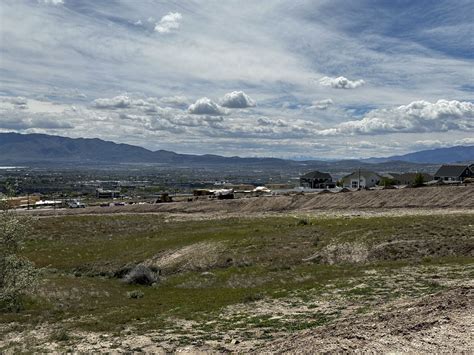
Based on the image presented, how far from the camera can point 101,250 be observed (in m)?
60.2

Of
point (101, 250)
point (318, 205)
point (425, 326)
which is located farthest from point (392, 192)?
point (425, 326)

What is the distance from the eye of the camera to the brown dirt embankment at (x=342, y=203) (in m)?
80.3

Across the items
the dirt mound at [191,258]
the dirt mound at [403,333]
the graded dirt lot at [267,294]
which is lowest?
the dirt mound at [191,258]

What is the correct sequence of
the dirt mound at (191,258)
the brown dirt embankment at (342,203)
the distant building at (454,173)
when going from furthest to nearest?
the distant building at (454,173), the brown dirt embankment at (342,203), the dirt mound at (191,258)

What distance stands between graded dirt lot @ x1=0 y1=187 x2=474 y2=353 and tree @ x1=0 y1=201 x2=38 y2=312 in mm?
1168

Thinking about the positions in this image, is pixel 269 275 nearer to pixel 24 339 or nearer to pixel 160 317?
pixel 160 317

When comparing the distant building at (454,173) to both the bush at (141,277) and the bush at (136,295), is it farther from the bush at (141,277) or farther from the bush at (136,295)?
the bush at (136,295)

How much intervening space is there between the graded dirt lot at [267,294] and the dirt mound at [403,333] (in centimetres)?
6

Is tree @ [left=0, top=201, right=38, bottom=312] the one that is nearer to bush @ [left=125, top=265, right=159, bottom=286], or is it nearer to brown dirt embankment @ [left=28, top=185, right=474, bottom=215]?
bush @ [left=125, top=265, right=159, bottom=286]

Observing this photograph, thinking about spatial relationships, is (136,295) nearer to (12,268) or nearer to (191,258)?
(12,268)

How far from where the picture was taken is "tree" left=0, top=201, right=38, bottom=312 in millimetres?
29969

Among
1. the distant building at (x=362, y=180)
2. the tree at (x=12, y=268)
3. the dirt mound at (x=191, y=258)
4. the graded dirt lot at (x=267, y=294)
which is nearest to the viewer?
the graded dirt lot at (x=267, y=294)

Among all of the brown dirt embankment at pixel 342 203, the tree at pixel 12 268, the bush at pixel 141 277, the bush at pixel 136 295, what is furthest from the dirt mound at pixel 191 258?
the brown dirt embankment at pixel 342 203

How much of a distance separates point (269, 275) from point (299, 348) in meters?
21.4
